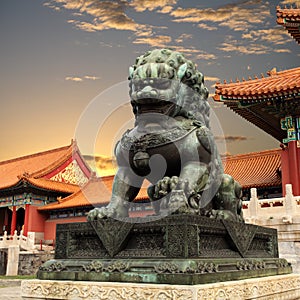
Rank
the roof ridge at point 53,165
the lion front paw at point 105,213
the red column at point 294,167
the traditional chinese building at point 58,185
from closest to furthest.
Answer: the lion front paw at point 105,213
the red column at point 294,167
the traditional chinese building at point 58,185
the roof ridge at point 53,165

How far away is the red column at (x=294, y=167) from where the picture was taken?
46.2 feet

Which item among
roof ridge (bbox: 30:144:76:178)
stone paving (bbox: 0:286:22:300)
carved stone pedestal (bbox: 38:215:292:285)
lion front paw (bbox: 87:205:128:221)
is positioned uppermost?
roof ridge (bbox: 30:144:76:178)

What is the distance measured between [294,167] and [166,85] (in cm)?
1172

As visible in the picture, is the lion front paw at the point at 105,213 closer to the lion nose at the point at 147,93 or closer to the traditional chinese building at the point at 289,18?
the lion nose at the point at 147,93

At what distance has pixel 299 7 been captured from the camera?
637 inches

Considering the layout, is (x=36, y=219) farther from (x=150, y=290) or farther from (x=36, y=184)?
(x=150, y=290)

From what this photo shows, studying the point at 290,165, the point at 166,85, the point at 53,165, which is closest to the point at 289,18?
the point at 290,165

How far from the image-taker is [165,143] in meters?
3.39

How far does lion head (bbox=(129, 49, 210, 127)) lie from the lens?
3420 mm

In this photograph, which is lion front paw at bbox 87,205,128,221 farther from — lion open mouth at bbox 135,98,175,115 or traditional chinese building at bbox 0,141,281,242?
traditional chinese building at bbox 0,141,281,242

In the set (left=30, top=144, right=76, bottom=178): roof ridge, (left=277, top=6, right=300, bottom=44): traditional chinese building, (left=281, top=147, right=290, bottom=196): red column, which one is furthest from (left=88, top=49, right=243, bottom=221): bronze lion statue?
(left=30, top=144, right=76, bottom=178): roof ridge

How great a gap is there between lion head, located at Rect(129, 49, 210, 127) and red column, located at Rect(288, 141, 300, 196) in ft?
36.9

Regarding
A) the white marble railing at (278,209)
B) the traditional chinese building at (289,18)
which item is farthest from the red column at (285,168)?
the traditional chinese building at (289,18)

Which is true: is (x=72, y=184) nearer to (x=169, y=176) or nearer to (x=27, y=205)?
(x=27, y=205)
